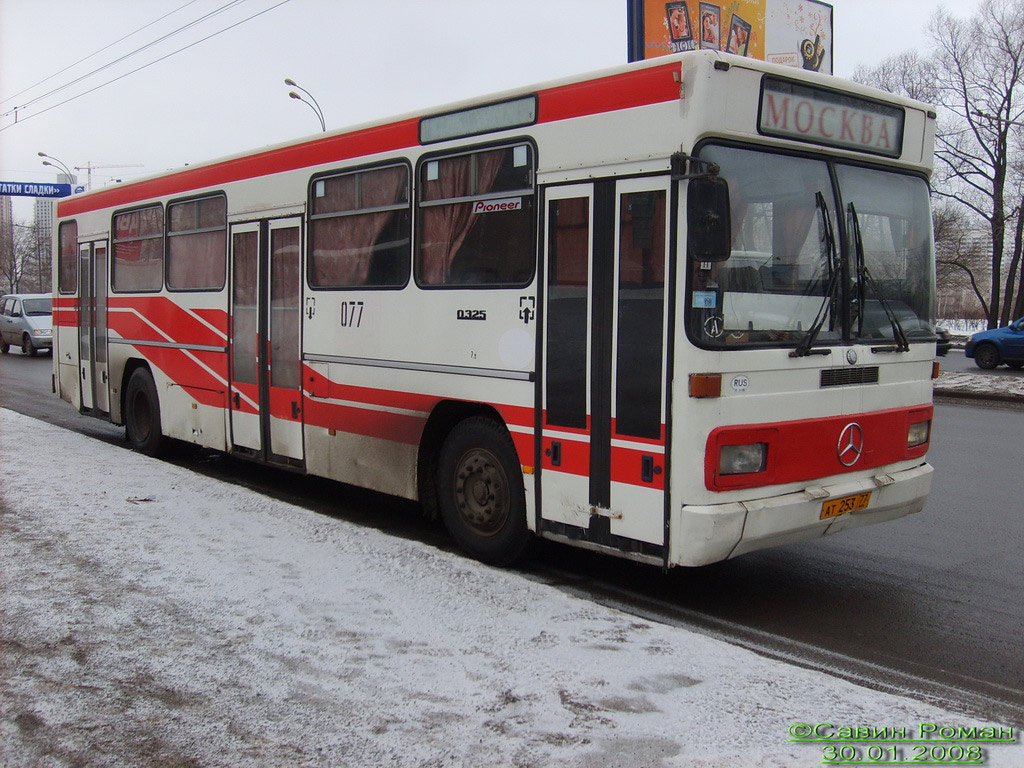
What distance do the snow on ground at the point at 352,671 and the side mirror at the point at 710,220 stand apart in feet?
6.67

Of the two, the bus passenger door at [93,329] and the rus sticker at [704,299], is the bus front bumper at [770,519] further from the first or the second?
the bus passenger door at [93,329]

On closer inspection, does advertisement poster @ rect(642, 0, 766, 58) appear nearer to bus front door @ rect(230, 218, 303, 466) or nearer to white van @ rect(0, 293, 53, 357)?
bus front door @ rect(230, 218, 303, 466)

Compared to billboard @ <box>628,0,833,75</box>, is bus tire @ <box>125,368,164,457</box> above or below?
below

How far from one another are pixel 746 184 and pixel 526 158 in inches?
→ 59.7

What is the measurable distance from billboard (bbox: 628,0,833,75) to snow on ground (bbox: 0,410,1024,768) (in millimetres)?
11638

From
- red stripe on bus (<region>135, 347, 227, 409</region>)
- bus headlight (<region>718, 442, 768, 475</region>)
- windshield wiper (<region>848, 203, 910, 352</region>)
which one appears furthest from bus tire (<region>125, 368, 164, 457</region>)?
windshield wiper (<region>848, 203, 910, 352</region>)

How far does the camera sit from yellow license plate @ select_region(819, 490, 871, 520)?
561 centimetres

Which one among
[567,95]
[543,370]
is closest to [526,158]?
[567,95]

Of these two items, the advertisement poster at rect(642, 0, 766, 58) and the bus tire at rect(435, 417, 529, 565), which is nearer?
the bus tire at rect(435, 417, 529, 565)

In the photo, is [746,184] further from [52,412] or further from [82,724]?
[52,412]

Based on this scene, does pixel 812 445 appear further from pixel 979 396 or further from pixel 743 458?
pixel 979 396

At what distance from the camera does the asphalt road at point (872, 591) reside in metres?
4.91

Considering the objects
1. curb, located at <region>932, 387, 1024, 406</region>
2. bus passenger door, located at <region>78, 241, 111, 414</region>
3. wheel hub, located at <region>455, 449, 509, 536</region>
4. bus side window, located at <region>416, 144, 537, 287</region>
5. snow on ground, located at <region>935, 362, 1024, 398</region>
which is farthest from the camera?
snow on ground, located at <region>935, 362, 1024, 398</region>

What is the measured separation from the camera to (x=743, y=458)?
5.28 meters
